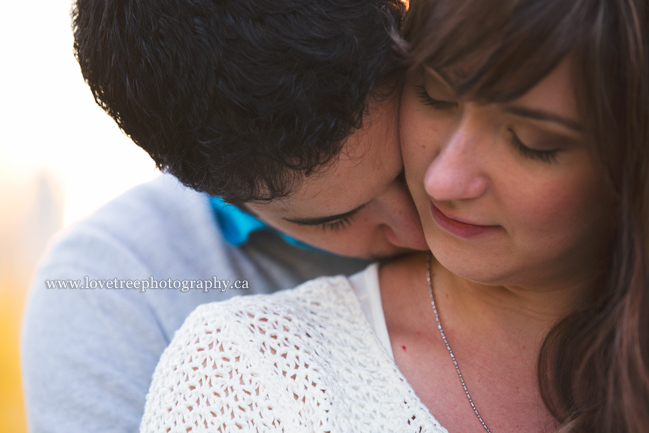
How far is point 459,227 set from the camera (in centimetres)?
115

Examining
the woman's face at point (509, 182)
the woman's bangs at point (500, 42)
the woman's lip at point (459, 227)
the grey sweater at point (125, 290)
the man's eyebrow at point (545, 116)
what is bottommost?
the grey sweater at point (125, 290)

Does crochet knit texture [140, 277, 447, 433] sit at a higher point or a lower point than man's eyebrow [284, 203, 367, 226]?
lower

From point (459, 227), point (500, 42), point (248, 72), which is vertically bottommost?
point (459, 227)

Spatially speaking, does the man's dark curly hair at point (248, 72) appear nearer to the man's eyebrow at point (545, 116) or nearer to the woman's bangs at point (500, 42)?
the woman's bangs at point (500, 42)

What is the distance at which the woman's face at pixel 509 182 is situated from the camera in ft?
3.06

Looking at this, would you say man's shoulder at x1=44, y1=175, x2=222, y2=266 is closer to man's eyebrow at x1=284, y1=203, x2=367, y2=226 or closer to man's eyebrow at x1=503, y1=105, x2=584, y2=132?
man's eyebrow at x1=284, y1=203, x2=367, y2=226

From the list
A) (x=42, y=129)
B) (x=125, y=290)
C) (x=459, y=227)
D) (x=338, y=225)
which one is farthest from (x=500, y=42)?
(x=42, y=129)

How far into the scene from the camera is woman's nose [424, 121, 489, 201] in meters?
1.01

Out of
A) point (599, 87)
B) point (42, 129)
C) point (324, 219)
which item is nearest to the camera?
point (599, 87)

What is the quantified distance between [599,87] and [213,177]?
0.82m

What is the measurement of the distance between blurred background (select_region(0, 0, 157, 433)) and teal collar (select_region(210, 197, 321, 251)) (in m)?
2.37

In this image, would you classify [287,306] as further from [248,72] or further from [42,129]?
[42,129]

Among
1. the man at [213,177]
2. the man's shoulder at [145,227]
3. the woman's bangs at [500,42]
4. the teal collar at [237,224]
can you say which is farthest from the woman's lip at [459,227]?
the man's shoulder at [145,227]

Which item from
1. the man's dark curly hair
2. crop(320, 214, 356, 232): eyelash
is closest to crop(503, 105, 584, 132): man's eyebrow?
the man's dark curly hair
